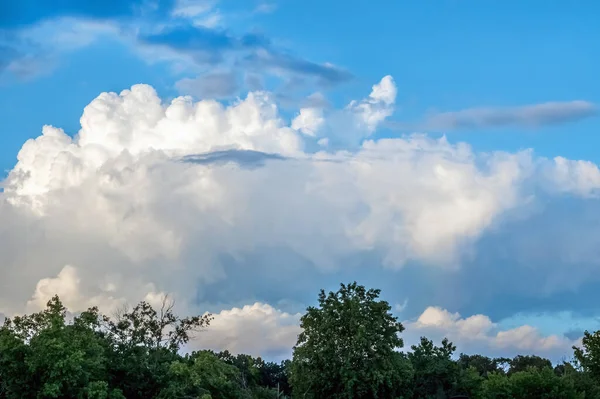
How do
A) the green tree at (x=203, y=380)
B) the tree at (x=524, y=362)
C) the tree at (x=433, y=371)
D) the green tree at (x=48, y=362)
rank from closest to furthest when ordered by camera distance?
1. the green tree at (x=48, y=362)
2. the green tree at (x=203, y=380)
3. the tree at (x=433, y=371)
4. the tree at (x=524, y=362)

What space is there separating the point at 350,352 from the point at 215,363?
1003 centimetres

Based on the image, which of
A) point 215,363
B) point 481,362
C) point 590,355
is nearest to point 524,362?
point 481,362

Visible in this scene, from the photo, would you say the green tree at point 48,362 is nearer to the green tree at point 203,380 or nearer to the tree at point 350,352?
the green tree at point 203,380

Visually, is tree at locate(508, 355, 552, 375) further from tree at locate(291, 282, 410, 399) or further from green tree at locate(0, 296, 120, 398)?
green tree at locate(0, 296, 120, 398)

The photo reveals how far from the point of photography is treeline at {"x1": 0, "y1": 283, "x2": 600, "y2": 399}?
157ft

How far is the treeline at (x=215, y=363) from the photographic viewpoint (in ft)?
157

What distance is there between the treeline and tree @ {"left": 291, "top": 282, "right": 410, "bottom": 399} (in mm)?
76

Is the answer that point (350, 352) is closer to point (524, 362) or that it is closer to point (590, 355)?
point (590, 355)

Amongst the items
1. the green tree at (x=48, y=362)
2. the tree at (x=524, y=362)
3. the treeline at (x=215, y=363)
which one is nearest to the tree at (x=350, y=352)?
the treeline at (x=215, y=363)

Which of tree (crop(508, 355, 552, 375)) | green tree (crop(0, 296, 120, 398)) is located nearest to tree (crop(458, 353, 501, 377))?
tree (crop(508, 355, 552, 375))

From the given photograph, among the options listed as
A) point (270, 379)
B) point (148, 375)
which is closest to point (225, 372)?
point (148, 375)

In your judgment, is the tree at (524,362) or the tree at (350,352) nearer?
the tree at (350,352)

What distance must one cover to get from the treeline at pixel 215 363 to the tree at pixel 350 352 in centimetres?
8

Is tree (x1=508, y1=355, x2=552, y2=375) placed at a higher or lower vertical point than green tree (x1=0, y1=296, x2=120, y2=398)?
higher
